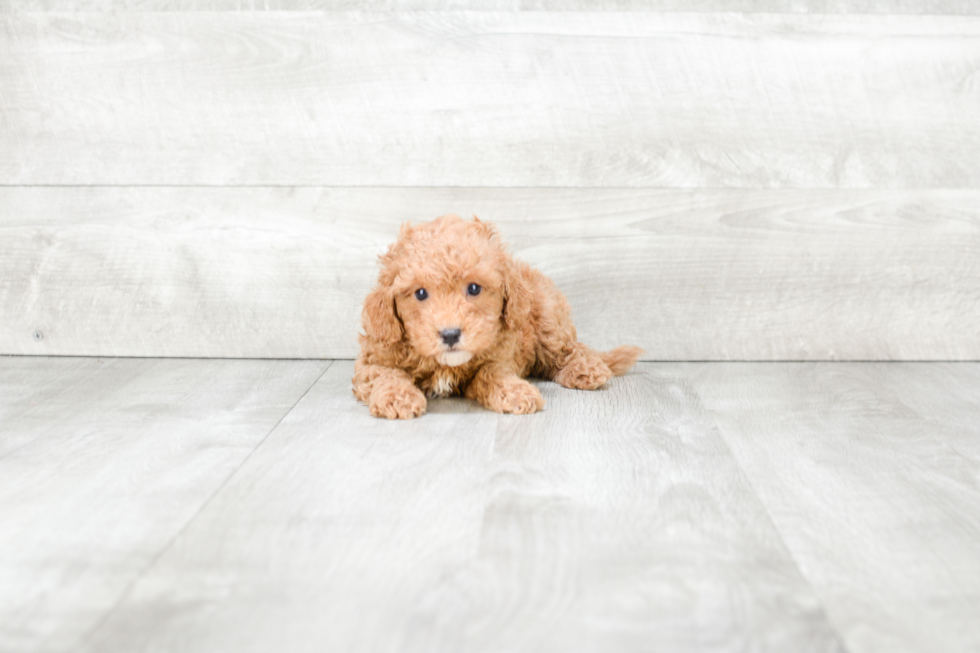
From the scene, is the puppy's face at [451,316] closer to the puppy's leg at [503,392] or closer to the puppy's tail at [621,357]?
the puppy's leg at [503,392]

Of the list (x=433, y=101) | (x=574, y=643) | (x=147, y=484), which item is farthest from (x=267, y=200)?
(x=574, y=643)

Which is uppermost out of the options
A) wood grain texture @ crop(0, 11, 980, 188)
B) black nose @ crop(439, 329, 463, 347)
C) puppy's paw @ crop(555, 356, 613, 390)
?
wood grain texture @ crop(0, 11, 980, 188)

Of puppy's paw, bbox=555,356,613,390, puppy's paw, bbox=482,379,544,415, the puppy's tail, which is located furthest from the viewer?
the puppy's tail

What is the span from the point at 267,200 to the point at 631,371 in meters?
1.00

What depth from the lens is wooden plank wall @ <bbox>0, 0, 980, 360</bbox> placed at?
1995 mm

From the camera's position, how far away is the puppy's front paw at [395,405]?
1.56m

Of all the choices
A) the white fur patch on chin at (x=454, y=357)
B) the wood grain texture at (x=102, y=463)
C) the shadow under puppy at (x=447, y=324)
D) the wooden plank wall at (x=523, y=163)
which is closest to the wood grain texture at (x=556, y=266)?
the wooden plank wall at (x=523, y=163)

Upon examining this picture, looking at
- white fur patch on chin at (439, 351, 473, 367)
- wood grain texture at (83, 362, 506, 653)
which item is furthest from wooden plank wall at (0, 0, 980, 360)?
wood grain texture at (83, 362, 506, 653)

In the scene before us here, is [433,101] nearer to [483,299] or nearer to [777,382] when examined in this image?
[483,299]

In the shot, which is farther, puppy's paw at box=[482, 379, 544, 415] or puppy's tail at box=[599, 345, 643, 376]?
puppy's tail at box=[599, 345, 643, 376]

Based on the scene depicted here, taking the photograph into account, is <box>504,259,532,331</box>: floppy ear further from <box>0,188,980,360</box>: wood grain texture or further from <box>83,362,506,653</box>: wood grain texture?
<box>0,188,980,360</box>: wood grain texture

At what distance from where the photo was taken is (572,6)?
200 centimetres

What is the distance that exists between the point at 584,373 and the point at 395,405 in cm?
45

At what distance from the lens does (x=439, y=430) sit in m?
1.50
